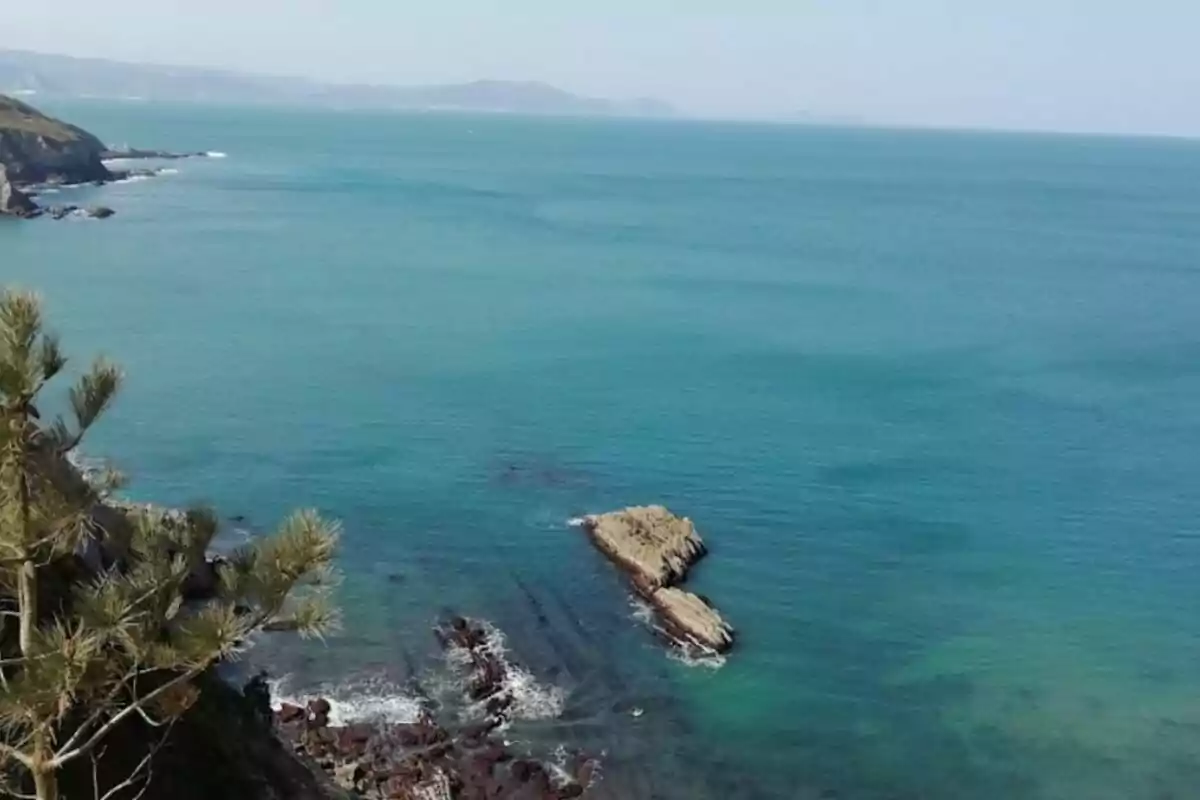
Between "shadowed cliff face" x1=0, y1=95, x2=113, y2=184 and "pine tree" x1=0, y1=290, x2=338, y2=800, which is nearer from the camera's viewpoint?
"pine tree" x1=0, y1=290, x2=338, y2=800

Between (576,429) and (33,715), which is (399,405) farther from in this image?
(33,715)

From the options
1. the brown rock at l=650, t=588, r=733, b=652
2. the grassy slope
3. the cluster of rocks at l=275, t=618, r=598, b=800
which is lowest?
the cluster of rocks at l=275, t=618, r=598, b=800

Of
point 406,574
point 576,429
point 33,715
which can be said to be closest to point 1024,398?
point 576,429

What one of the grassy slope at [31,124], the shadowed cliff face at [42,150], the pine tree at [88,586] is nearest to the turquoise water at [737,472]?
the pine tree at [88,586]

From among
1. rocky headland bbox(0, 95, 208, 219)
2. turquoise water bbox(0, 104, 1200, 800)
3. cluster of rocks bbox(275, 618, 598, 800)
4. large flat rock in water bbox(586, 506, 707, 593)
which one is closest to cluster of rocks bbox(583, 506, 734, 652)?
large flat rock in water bbox(586, 506, 707, 593)

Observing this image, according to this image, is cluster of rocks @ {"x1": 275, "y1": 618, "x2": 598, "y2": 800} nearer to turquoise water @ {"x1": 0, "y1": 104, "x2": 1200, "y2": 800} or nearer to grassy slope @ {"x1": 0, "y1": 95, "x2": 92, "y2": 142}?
turquoise water @ {"x1": 0, "y1": 104, "x2": 1200, "y2": 800}

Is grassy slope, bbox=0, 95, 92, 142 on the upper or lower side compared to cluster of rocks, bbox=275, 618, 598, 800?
upper
